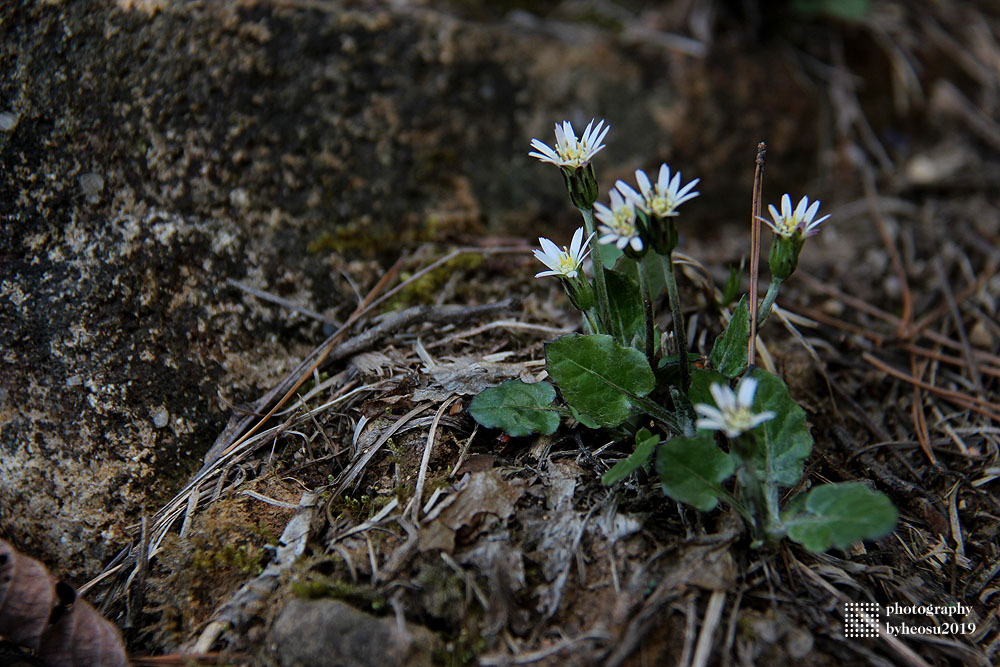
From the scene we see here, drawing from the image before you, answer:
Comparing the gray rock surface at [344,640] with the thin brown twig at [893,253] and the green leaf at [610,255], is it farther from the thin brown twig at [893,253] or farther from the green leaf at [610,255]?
the thin brown twig at [893,253]

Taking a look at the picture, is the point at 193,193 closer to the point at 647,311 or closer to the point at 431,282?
the point at 431,282

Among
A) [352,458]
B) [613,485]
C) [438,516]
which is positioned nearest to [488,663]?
[438,516]

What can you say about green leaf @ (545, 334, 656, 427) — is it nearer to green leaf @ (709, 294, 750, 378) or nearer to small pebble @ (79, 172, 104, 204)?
green leaf @ (709, 294, 750, 378)

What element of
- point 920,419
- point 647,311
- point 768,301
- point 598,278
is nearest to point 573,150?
point 598,278

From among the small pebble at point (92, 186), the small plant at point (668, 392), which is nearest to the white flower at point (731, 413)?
the small plant at point (668, 392)

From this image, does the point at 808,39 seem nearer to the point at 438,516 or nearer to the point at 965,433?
the point at 965,433

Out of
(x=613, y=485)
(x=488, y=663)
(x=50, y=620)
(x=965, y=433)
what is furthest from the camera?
(x=965, y=433)
